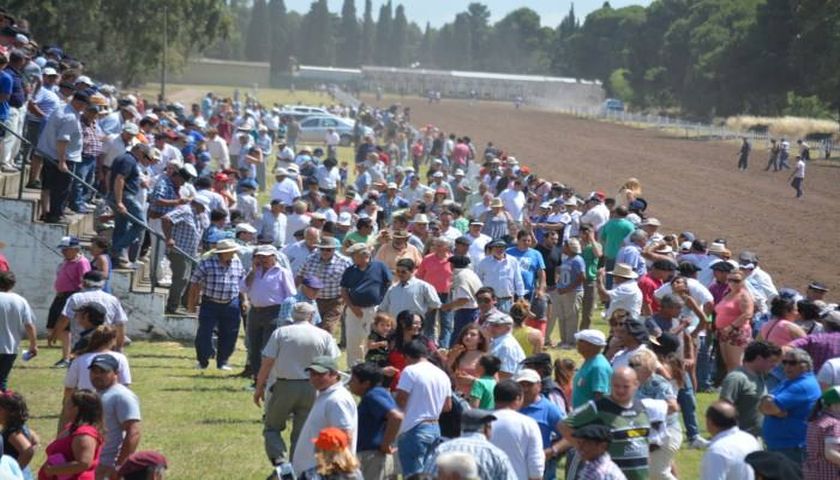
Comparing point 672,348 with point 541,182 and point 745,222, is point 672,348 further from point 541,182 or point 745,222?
point 745,222

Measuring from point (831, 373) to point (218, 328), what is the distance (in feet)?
26.6

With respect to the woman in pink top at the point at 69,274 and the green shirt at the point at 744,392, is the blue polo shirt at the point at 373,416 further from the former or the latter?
the woman in pink top at the point at 69,274

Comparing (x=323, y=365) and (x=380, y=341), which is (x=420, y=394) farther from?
(x=380, y=341)

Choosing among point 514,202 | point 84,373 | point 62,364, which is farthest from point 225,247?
point 514,202

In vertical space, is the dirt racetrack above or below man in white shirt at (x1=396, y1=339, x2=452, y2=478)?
below

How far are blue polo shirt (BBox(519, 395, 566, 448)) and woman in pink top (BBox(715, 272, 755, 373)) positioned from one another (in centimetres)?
575

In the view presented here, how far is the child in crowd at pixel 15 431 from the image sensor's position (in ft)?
31.8

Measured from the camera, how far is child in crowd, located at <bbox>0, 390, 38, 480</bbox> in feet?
31.8

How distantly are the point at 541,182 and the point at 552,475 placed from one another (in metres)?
17.8

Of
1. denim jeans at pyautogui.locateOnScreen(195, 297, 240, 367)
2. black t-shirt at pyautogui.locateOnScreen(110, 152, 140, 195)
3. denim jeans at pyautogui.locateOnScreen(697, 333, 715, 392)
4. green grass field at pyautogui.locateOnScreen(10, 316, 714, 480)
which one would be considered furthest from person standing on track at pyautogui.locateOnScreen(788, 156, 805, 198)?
denim jeans at pyautogui.locateOnScreen(195, 297, 240, 367)

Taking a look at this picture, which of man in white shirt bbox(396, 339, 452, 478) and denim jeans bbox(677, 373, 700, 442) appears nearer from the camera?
man in white shirt bbox(396, 339, 452, 478)

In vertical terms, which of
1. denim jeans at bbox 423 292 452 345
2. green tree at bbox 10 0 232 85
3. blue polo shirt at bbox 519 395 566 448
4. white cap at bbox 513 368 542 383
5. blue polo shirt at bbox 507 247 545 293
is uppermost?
green tree at bbox 10 0 232 85

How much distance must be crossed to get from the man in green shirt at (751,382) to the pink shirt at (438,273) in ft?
20.1

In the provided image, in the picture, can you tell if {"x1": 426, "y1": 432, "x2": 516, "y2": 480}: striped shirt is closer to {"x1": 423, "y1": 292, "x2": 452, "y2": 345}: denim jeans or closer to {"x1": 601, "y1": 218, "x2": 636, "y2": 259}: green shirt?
{"x1": 423, "y1": 292, "x2": 452, "y2": 345}: denim jeans
